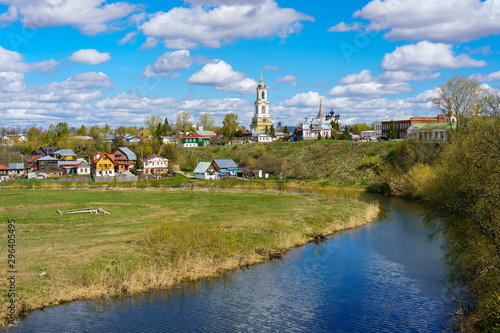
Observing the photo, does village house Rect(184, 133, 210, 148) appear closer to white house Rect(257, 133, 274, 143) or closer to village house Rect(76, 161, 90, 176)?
white house Rect(257, 133, 274, 143)

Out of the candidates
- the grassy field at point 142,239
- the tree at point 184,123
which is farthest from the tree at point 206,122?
the grassy field at point 142,239

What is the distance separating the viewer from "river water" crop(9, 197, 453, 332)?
1947 cm

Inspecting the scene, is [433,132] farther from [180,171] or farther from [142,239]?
[142,239]

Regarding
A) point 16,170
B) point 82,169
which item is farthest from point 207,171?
point 16,170

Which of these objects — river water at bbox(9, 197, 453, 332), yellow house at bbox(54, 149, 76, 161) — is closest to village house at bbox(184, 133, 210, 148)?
yellow house at bbox(54, 149, 76, 161)

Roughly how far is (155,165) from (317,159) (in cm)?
4394

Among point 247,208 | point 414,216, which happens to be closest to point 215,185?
point 247,208

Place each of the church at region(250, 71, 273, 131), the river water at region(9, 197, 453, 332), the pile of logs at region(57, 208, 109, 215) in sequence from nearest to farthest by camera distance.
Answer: the river water at region(9, 197, 453, 332), the pile of logs at region(57, 208, 109, 215), the church at region(250, 71, 273, 131)

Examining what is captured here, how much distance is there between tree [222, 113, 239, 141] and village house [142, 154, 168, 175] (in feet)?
169

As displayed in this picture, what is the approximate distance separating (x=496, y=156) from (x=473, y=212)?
3637 millimetres

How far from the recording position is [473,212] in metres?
20.0

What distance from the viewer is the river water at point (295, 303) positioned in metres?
19.5

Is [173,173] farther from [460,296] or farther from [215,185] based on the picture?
[460,296]

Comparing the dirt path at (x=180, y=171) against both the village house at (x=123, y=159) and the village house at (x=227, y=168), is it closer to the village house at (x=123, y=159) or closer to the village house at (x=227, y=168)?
the village house at (x=227, y=168)
